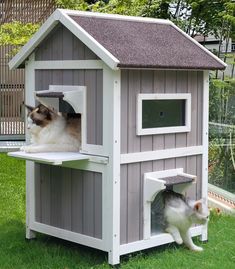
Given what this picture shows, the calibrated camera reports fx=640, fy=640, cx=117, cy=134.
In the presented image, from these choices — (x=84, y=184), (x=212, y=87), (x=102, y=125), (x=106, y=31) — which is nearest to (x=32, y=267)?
(x=84, y=184)

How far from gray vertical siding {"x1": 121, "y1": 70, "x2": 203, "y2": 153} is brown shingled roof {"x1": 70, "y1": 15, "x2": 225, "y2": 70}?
0.13 m

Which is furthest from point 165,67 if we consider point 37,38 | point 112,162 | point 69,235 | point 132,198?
point 69,235

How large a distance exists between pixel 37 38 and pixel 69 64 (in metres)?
0.38

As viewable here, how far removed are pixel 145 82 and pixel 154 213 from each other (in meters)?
1.00

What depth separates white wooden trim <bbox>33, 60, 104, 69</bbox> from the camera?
449 cm

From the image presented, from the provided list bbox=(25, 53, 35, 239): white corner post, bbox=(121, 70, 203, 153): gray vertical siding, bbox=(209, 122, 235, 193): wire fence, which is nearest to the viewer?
bbox=(121, 70, 203, 153): gray vertical siding

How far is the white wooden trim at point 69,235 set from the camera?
458 cm

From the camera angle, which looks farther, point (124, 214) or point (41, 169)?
point (41, 169)

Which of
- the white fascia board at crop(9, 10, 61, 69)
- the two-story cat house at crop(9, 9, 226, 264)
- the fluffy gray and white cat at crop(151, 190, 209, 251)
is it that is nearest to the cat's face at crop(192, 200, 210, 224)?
the fluffy gray and white cat at crop(151, 190, 209, 251)

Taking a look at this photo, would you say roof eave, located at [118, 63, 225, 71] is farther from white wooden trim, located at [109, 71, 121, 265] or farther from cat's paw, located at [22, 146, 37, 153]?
cat's paw, located at [22, 146, 37, 153]

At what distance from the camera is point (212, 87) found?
7238mm

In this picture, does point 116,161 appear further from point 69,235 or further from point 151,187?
point 69,235

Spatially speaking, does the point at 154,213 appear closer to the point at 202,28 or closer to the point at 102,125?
the point at 102,125

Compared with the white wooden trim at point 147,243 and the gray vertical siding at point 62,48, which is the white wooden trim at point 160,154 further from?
the gray vertical siding at point 62,48
